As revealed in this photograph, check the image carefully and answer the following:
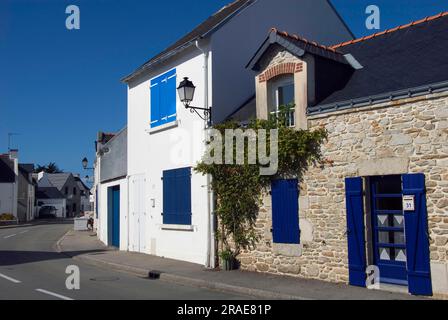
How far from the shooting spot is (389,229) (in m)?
9.59

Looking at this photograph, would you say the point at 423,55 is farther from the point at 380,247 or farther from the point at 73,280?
the point at 73,280

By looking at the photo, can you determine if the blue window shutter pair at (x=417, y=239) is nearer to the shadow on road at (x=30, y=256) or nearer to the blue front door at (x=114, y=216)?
the shadow on road at (x=30, y=256)

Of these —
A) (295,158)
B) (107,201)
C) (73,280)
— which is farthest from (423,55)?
(107,201)

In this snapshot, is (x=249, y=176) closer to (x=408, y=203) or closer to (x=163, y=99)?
(x=408, y=203)

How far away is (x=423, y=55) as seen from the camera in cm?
1052

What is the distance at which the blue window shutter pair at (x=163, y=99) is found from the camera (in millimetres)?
14930

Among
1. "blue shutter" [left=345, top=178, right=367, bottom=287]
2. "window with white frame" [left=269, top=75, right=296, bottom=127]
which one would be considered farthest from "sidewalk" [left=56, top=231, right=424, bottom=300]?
"window with white frame" [left=269, top=75, right=296, bottom=127]

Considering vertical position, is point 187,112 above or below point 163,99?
below

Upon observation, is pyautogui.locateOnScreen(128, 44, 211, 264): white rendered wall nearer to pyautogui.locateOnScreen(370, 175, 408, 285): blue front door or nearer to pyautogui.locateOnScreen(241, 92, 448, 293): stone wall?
pyautogui.locateOnScreen(241, 92, 448, 293): stone wall

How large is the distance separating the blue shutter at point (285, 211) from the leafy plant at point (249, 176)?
228 millimetres

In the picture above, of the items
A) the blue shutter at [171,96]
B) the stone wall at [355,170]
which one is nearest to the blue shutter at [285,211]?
the stone wall at [355,170]

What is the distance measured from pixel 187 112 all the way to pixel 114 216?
7632mm

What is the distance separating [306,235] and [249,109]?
4.17 meters

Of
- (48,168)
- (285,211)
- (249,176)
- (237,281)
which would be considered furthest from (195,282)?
(48,168)
